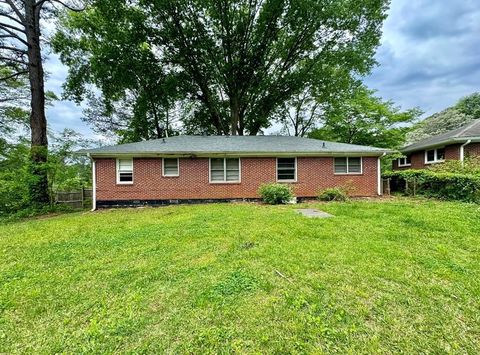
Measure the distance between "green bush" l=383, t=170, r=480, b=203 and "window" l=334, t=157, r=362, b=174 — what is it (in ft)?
7.94

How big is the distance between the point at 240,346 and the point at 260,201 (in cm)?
956

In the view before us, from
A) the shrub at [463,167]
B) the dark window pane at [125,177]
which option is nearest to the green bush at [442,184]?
the shrub at [463,167]

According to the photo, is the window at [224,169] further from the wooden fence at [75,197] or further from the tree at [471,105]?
the tree at [471,105]

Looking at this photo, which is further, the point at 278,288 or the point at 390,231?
the point at 390,231

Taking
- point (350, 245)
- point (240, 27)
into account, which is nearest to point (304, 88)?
point (240, 27)

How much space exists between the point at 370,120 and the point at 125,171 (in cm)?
1787

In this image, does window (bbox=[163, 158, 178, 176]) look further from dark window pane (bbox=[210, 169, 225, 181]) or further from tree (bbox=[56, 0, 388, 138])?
tree (bbox=[56, 0, 388, 138])

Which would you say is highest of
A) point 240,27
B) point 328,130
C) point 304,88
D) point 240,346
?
point 240,27

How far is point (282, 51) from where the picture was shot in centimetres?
1803

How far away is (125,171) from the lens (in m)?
11.2

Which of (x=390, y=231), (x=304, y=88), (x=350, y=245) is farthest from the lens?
(x=304, y=88)

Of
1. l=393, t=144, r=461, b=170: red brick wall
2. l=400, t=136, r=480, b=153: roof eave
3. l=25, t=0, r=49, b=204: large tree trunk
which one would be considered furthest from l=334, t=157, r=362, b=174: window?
l=25, t=0, r=49, b=204: large tree trunk

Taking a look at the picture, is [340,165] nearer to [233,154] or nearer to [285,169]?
[285,169]

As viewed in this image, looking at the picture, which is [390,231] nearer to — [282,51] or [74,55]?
[282,51]
